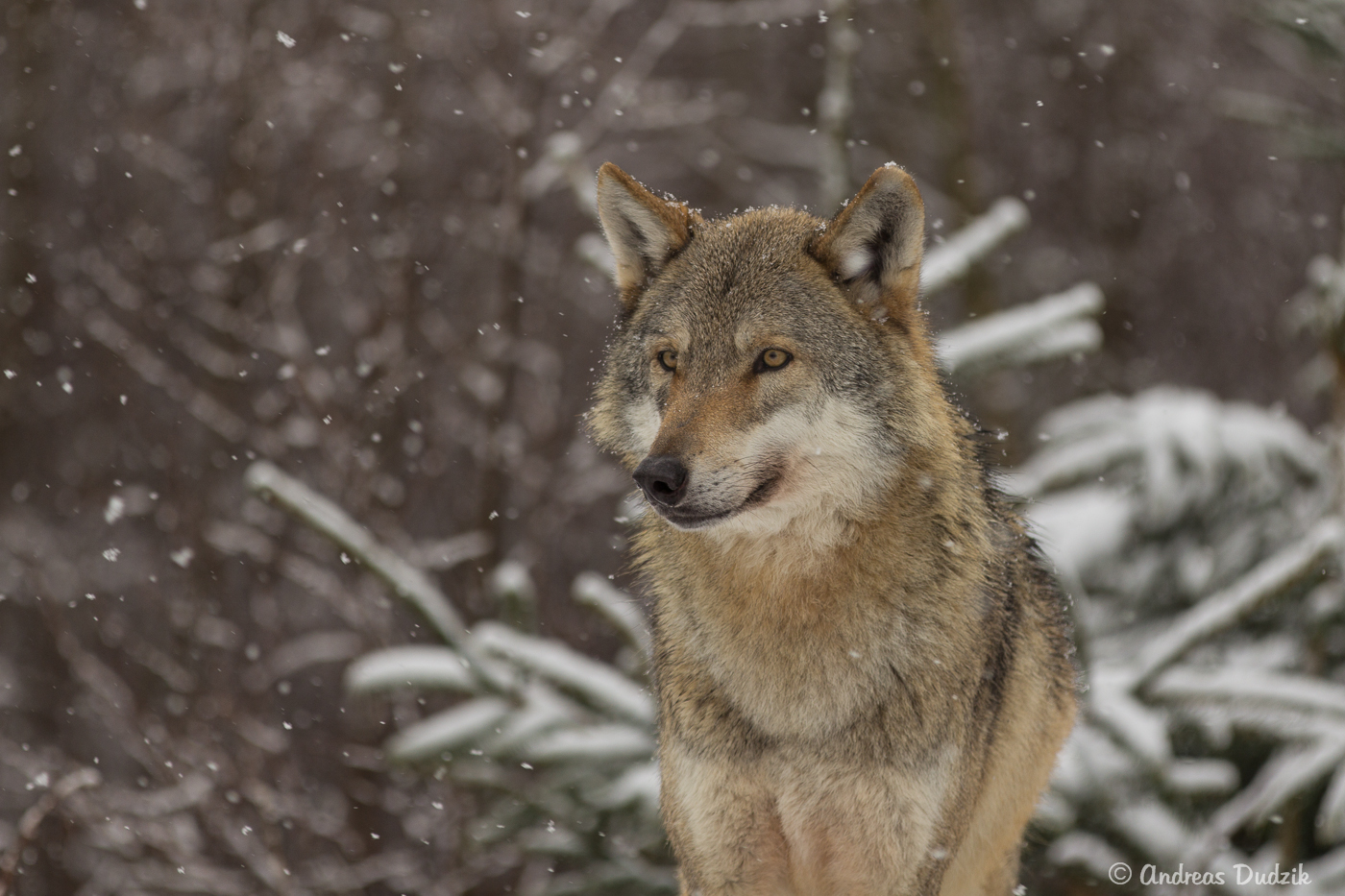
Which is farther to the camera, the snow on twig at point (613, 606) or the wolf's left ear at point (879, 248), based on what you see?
the snow on twig at point (613, 606)

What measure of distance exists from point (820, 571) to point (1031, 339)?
2474 mm

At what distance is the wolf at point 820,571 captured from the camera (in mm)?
3217

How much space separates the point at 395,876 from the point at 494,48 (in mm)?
6759

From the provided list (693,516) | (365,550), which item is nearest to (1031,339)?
(693,516)

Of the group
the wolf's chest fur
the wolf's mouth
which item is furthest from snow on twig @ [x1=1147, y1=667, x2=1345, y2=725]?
the wolf's mouth

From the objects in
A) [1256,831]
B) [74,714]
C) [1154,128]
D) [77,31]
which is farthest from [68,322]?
[1154,128]

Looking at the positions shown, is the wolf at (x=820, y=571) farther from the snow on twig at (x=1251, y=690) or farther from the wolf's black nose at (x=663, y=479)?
the snow on twig at (x=1251, y=690)

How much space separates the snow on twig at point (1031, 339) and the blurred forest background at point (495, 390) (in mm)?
116

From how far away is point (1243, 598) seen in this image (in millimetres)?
4410

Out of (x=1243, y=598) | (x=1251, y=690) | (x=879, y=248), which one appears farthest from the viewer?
(x=1251, y=690)

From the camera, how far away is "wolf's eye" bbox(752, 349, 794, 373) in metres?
3.38
